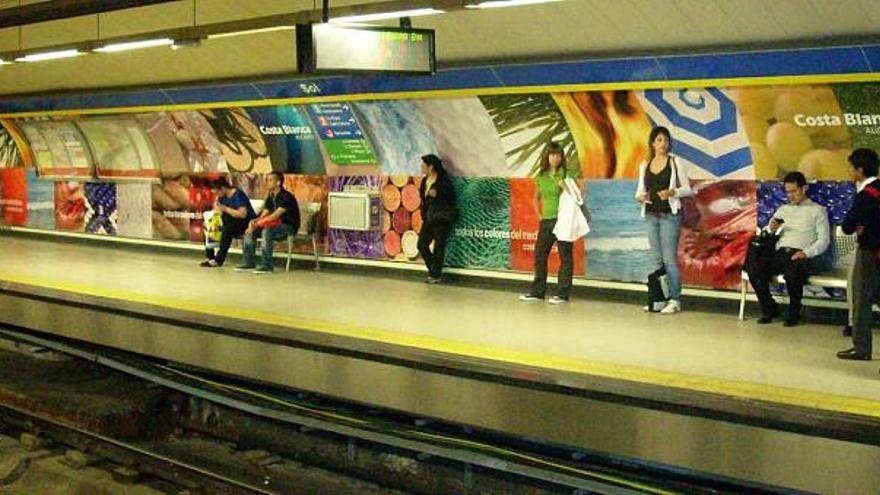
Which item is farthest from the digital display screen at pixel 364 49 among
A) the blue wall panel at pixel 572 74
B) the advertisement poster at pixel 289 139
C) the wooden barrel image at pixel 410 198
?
the advertisement poster at pixel 289 139

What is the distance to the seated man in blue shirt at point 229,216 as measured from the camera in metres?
13.6

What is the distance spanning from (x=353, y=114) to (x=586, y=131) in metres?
3.35

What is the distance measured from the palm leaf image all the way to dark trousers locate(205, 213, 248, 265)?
4.15m

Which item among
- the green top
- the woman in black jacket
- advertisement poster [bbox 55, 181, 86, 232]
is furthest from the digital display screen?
advertisement poster [bbox 55, 181, 86, 232]

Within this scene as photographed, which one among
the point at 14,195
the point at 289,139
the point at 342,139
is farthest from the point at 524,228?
the point at 14,195

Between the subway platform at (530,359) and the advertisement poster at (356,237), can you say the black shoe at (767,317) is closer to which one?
the subway platform at (530,359)

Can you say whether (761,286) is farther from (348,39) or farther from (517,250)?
(348,39)

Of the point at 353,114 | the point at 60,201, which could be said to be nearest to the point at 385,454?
the point at 353,114

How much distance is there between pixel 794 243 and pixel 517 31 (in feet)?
10.9

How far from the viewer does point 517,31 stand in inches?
405

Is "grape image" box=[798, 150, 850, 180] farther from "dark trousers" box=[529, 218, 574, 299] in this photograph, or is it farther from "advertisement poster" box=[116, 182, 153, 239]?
"advertisement poster" box=[116, 182, 153, 239]

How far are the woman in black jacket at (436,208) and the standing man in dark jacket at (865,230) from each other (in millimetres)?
5309

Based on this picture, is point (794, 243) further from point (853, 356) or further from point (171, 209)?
point (171, 209)

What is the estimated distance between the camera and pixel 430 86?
11.7m
